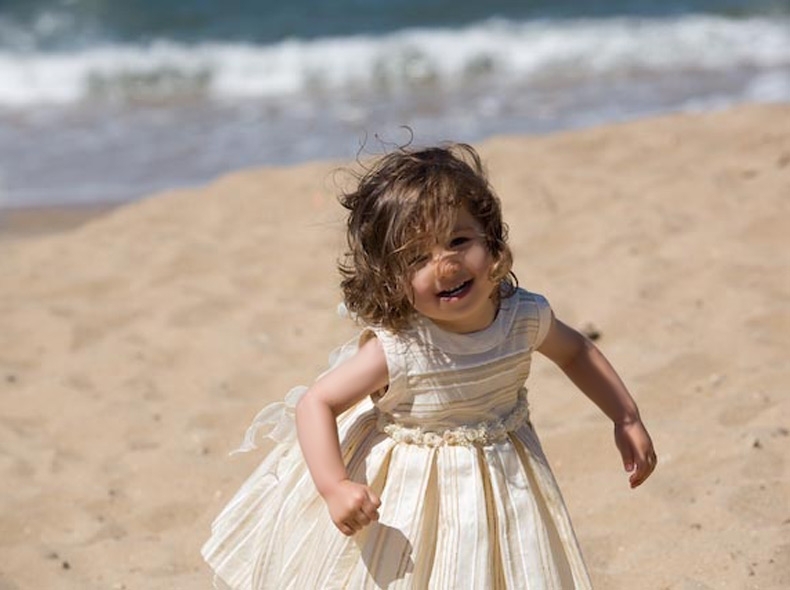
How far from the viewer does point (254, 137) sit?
9.02m

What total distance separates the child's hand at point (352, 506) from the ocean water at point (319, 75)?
5.44m

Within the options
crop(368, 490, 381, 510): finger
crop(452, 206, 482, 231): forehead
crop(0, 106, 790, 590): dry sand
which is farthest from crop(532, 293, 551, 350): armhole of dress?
crop(0, 106, 790, 590): dry sand

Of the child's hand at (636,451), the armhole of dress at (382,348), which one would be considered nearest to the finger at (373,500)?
the armhole of dress at (382,348)

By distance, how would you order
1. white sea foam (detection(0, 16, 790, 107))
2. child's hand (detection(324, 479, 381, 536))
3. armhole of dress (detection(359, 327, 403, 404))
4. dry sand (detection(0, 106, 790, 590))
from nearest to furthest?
child's hand (detection(324, 479, 381, 536))
armhole of dress (detection(359, 327, 403, 404))
dry sand (detection(0, 106, 790, 590))
white sea foam (detection(0, 16, 790, 107))

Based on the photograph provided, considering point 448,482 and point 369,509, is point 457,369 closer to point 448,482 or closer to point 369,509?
point 448,482

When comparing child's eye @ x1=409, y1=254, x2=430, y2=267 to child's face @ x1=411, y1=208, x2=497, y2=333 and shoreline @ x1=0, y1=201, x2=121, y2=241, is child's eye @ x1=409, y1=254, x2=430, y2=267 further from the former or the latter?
shoreline @ x1=0, y1=201, x2=121, y2=241

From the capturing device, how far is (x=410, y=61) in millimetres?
11492

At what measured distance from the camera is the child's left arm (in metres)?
2.50

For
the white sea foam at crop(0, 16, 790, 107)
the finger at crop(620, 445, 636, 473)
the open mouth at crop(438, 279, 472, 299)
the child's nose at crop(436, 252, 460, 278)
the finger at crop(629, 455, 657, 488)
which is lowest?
the white sea foam at crop(0, 16, 790, 107)

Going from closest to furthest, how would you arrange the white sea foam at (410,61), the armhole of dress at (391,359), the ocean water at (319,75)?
the armhole of dress at (391,359), the ocean water at (319,75), the white sea foam at (410,61)

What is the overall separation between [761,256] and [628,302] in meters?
0.59

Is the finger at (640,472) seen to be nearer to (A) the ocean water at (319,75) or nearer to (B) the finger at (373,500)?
(B) the finger at (373,500)

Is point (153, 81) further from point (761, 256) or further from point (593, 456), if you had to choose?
point (593, 456)

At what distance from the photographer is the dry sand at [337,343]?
3307mm
